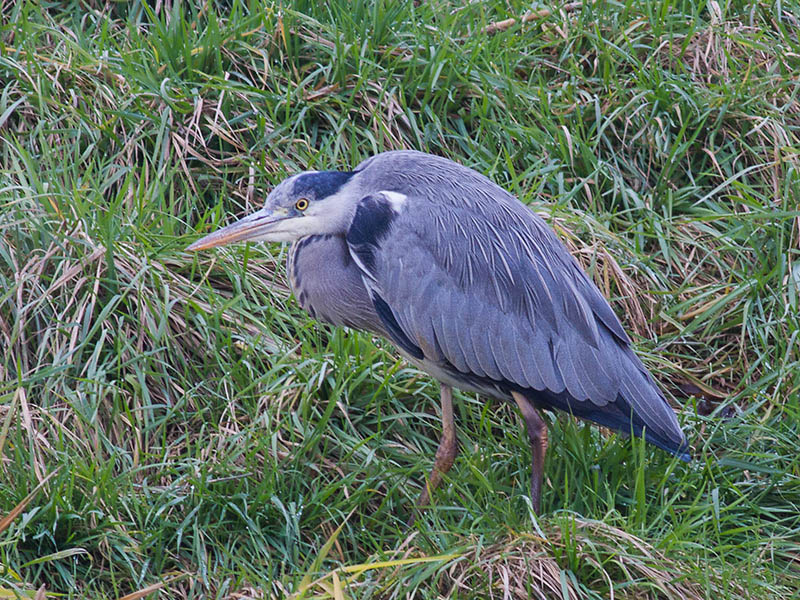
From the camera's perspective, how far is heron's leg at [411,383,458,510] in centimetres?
364

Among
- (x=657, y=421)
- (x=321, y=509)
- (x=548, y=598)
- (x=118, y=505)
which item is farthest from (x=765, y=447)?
(x=118, y=505)

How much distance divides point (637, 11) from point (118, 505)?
3304mm

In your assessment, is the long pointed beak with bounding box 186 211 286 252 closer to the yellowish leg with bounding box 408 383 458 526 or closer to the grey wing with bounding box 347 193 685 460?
the grey wing with bounding box 347 193 685 460

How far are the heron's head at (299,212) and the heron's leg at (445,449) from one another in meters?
0.70

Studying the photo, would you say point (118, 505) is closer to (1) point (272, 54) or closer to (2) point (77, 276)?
(2) point (77, 276)

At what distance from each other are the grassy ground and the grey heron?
17 cm

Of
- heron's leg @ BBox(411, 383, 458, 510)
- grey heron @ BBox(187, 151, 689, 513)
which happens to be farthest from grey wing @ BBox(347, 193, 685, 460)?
heron's leg @ BBox(411, 383, 458, 510)

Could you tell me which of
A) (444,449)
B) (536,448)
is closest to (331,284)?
(444,449)

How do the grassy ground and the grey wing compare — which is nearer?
the grassy ground

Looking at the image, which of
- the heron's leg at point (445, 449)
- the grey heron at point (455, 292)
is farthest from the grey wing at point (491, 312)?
the heron's leg at point (445, 449)

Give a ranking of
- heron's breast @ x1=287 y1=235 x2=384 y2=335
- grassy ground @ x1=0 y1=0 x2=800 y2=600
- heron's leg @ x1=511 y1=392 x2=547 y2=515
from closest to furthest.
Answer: grassy ground @ x1=0 y1=0 x2=800 y2=600 < heron's leg @ x1=511 y1=392 x2=547 y2=515 < heron's breast @ x1=287 y1=235 x2=384 y2=335

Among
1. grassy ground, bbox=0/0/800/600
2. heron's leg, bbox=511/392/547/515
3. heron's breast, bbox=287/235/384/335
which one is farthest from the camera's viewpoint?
heron's breast, bbox=287/235/384/335

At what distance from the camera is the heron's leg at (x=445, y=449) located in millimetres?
3645

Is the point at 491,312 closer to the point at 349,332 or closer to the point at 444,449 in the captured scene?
the point at 444,449
